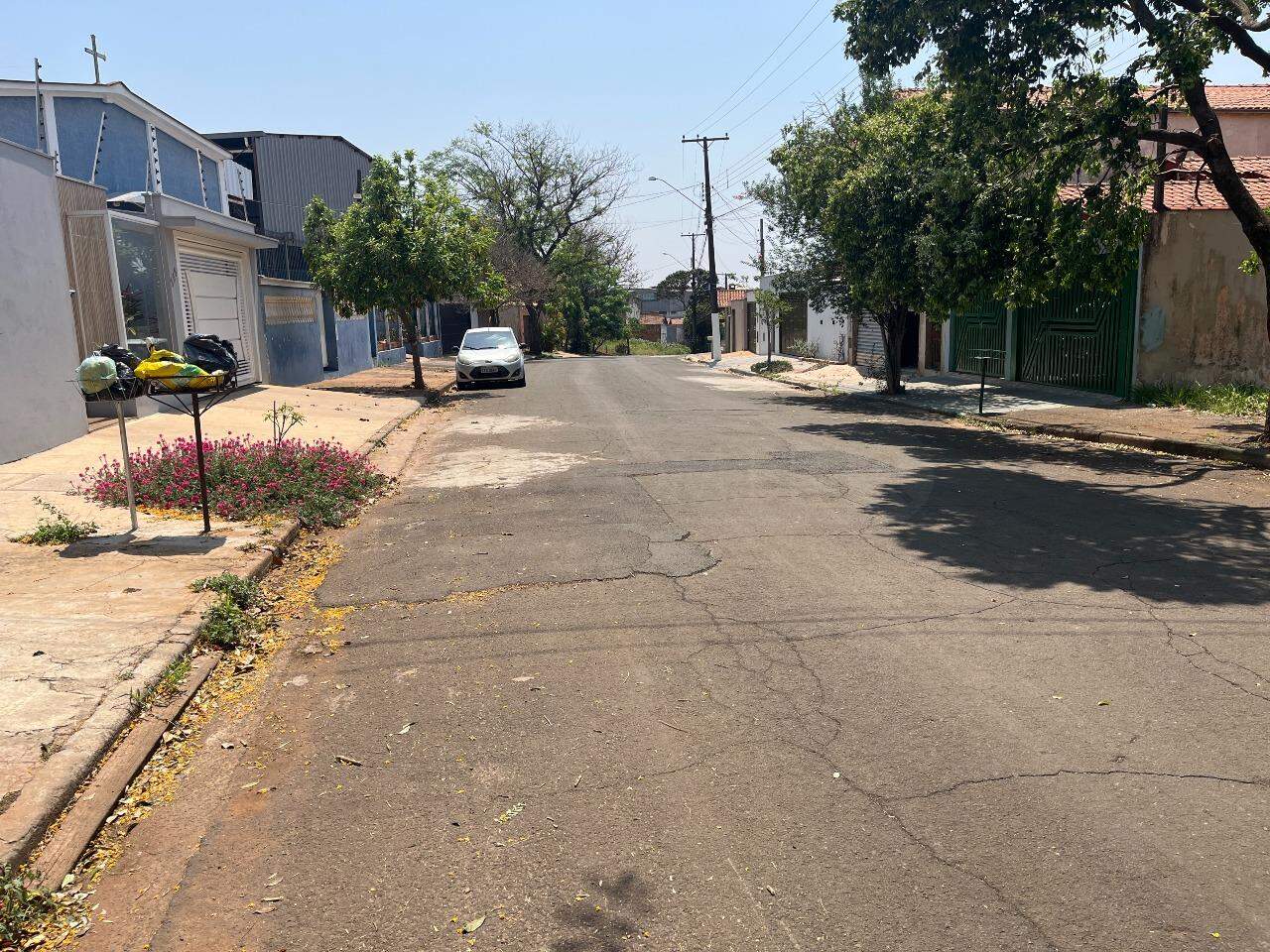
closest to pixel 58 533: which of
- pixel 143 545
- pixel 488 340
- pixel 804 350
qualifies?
pixel 143 545

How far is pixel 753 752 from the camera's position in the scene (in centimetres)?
418

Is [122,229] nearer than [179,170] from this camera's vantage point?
Yes

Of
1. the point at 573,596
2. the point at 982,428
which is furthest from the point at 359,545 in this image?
the point at 982,428

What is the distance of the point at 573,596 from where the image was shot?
21.1ft

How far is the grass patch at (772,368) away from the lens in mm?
32219

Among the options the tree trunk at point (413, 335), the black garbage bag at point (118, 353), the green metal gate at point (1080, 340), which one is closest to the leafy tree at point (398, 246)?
the tree trunk at point (413, 335)

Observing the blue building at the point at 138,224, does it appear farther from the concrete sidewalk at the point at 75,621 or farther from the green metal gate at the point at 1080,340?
the green metal gate at the point at 1080,340

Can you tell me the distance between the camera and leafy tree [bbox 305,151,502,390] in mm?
22766

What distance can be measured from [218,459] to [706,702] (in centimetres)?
731

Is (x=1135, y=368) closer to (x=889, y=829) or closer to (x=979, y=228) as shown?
(x=979, y=228)

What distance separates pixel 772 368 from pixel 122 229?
71.4 feet

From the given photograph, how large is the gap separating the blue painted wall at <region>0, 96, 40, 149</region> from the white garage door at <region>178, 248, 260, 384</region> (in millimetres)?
5500

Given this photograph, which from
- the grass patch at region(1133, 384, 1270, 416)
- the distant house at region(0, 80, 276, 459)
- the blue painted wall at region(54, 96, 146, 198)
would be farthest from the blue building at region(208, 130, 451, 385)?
the grass patch at region(1133, 384, 1270, 416)

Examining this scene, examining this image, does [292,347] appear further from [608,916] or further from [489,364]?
[608,916]
